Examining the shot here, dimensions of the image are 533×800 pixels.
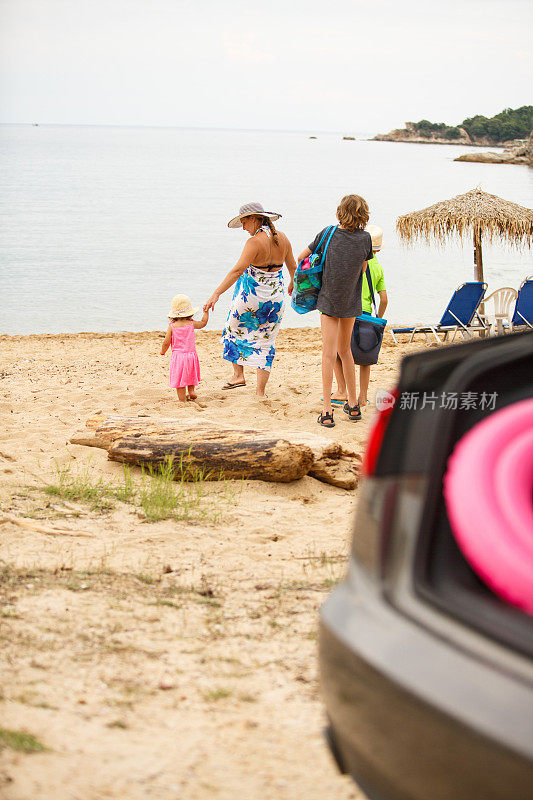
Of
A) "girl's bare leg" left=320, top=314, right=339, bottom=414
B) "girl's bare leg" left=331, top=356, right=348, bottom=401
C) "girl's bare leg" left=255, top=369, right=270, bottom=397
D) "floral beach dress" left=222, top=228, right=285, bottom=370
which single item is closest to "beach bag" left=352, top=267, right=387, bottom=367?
"girl's bare leg" left=331, top=356, right=348, bottom=401

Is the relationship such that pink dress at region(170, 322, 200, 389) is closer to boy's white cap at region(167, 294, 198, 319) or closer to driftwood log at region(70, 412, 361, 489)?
boy's white cap at region(167, 294, 198, 319)

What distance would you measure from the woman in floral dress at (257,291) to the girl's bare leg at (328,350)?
0.69m

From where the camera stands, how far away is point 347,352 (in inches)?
271

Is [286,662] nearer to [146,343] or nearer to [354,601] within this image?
[354,601]

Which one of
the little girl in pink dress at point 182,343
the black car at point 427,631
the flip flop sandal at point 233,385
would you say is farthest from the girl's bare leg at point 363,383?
the black car at point 427,631

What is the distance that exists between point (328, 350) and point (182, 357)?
1.52 metres

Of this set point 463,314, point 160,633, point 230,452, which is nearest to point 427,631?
Result: point 160,633

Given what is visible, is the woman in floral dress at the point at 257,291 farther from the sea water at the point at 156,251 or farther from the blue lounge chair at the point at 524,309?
the sea water at the point at 156,251

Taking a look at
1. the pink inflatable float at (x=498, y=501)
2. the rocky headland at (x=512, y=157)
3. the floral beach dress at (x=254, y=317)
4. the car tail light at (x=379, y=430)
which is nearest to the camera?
the pink inflatable float at (x=498, y=501)

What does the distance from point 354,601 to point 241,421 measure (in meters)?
5.20

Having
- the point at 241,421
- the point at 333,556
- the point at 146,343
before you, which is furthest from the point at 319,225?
the point at 333,556

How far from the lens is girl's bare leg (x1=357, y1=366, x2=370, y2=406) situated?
7.45 m

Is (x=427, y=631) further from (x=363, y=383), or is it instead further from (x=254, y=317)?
(x=254, y=317)

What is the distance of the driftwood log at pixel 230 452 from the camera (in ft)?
16.5
